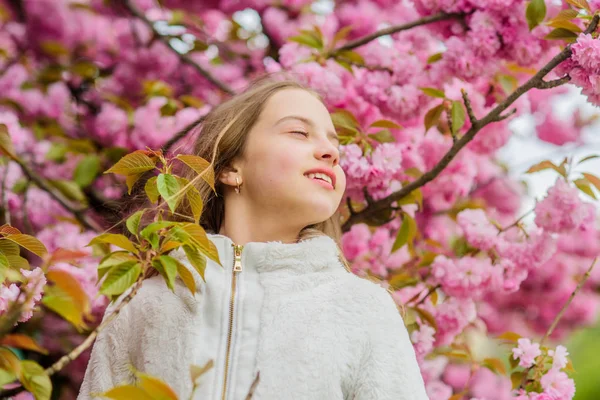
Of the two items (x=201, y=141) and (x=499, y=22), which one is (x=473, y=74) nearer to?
(x=499, y=22)

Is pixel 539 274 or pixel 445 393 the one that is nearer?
pixel 445 393

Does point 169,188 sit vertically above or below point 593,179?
above

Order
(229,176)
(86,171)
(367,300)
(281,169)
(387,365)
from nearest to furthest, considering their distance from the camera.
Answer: (387,365), (367,300), (281,169), (229,176), (86,171)

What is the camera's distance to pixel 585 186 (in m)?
1.88

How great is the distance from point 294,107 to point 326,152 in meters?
0.17

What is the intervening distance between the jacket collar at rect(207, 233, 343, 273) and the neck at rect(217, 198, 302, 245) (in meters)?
0.08

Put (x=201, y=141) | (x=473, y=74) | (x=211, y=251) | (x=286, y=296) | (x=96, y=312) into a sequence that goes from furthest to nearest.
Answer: (x=96, y=312)
(x=473, y=74)
(x=201, y=141)
(x=286, y=296)
(x=211, y=251)

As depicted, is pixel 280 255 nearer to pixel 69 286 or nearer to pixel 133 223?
pixel 133 223

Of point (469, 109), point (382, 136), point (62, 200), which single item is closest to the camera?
point (469, 109)

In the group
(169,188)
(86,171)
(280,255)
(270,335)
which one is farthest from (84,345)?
(86,171)

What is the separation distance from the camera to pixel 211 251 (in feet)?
3.79

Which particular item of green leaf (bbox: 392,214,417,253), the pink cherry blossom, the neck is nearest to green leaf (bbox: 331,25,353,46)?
green leaf (bbox: 392,214,417,253)

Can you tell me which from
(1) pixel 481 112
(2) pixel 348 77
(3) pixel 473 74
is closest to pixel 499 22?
(3) pixel 473 74

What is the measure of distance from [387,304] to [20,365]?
0.72 metres
